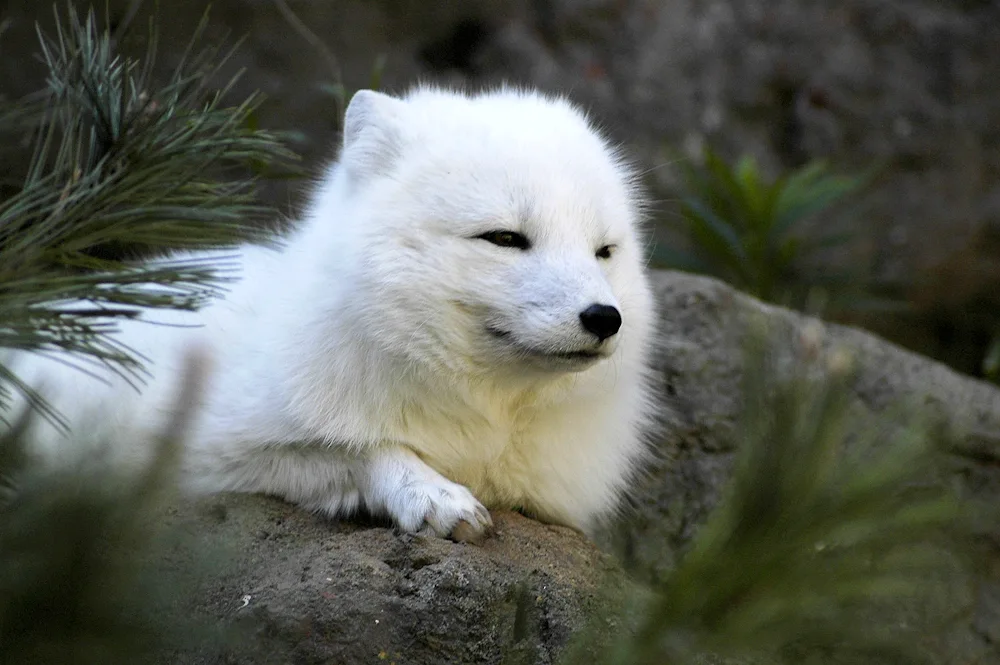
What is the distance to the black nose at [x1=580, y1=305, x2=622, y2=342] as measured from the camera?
9.83 ft

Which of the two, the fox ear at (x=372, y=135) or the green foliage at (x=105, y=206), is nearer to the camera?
the green foliage at (x=105, y=206)

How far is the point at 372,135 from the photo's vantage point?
345 cm

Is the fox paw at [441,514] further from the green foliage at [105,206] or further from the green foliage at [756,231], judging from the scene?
the green foliage at [756,231]

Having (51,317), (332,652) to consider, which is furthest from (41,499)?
(332,652)

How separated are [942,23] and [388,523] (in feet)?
20.9

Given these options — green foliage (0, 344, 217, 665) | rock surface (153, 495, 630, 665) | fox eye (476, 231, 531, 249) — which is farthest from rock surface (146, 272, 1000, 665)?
fox eye (476, 231, 531, 249)

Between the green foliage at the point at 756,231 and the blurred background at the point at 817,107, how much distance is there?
35 millimetres

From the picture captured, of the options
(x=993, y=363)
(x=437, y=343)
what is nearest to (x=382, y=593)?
(x=437, y=343)

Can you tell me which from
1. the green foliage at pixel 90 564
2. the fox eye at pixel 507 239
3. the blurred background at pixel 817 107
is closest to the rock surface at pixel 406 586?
the green foliage at pixel 90 564

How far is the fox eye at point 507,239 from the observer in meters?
3.19

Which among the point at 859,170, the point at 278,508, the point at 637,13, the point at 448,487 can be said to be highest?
the point at 637,13

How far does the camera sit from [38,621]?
1.19 meters

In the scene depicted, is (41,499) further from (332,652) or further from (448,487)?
(448,487)

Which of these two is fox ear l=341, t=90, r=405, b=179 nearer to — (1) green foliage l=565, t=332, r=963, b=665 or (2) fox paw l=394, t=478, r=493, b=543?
(2) fox paw l=394, t=478, r=493, b=543
